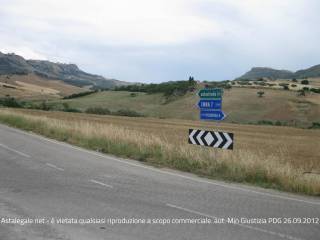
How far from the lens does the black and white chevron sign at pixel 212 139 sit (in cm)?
1681

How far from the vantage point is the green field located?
78.6 meters

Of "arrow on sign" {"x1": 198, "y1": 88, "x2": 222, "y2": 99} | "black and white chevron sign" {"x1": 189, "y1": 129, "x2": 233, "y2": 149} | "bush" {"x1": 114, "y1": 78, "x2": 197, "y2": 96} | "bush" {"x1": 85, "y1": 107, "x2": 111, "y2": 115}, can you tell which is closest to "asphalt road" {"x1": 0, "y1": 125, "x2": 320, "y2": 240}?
"black and white chevron sign" {"x1": 189, "y1": 129, "x2": 233, "y2": 149}

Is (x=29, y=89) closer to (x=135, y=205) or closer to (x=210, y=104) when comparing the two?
(x=210, y=104)

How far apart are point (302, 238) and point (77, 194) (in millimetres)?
4933

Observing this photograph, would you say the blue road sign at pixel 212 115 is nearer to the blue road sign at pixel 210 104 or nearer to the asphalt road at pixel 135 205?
the blue road sign at pixel 210 104

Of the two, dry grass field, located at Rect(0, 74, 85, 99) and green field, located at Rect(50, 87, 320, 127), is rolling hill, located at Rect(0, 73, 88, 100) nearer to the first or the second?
dry grass field, located at Rect(0, 74, 85, 99)

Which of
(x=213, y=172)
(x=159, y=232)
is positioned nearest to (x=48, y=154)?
(x=213, y=172)

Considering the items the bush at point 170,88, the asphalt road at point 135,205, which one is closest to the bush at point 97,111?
the bush at point 170,88

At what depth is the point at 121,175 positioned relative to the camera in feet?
46.7

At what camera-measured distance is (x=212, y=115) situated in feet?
58.2

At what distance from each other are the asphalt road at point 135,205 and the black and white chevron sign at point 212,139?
7.36 ft

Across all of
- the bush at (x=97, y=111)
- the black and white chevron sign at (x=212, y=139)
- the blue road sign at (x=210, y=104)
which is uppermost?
the blue road sign at (x=210, y=104)

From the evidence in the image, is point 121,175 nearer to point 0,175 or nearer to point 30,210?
point 0,175

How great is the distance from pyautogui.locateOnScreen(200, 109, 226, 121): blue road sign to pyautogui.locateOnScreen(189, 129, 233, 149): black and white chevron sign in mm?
572
